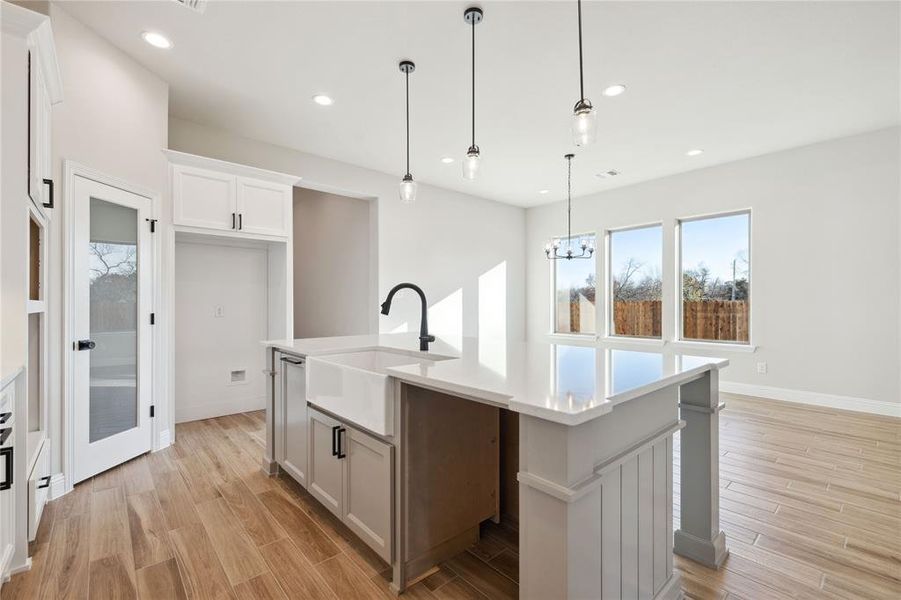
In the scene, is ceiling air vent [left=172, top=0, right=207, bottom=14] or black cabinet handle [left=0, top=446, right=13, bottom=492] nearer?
black cabinet handle [left=0, top=446, right=13, bottom=492]

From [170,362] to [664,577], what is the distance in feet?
11.9

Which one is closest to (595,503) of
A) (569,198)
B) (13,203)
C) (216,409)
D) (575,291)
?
(13,203)

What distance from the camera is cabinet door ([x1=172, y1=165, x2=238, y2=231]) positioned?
11.0ft

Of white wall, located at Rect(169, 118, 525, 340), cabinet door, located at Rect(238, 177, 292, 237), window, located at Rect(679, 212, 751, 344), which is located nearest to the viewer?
cabinet door, located at Rect(238, 177, 292, 237)

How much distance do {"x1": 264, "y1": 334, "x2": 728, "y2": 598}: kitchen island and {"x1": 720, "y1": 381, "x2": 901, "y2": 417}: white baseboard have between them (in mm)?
3831

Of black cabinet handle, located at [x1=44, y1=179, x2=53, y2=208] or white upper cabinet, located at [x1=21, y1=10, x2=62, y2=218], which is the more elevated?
white upper cabinet, located at [x1=21, y1=10, x2=62, y2=218]

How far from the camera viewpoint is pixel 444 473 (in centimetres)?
175

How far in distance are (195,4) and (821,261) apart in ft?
20.1

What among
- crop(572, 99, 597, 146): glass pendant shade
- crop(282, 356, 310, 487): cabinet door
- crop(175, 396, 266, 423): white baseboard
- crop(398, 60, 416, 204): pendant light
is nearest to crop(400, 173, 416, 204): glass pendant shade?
crop(398, 60, 416, 204): pendant light

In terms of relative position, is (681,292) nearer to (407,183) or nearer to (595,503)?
(407,183)

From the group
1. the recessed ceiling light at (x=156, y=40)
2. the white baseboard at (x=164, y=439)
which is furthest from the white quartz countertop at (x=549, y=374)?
the recessed ceiling light at (x=156, y=40)

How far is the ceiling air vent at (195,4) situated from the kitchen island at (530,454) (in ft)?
6.85

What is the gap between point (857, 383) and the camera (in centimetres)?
421

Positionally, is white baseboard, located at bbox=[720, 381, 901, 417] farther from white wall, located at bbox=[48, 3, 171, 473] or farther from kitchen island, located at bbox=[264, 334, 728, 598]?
white wall, located at bbox=[48, 3, 171, 473]
